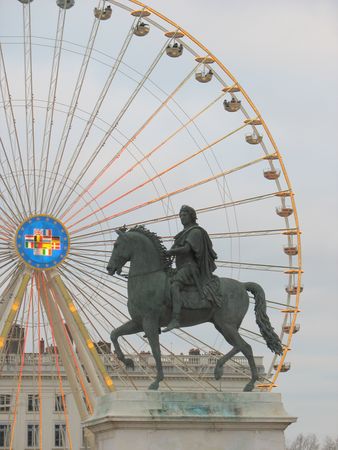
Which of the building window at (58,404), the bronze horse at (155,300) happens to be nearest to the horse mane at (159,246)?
the bronze horse at (155,300)

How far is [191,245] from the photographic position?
2833cm

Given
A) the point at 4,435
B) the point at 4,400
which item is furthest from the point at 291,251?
the point at 4,435

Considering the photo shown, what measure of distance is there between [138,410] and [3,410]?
64.2m

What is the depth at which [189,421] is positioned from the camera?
2675 cm

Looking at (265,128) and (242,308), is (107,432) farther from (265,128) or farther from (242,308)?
(265,128)

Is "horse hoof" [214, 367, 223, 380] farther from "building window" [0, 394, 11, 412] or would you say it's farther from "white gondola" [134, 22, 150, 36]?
"building window" [0, 394, 11, 412]

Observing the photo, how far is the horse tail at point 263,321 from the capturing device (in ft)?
96.2

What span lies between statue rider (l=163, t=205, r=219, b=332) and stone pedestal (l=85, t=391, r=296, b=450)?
5.71 ft

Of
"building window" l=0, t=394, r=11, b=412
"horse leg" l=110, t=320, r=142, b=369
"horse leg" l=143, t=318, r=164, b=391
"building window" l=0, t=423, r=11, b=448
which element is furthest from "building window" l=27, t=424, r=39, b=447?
"horse leg" l=143, t=318, r=164, b=391

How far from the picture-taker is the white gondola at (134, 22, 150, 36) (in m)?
45.8

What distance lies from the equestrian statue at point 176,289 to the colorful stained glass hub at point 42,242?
1585 cm

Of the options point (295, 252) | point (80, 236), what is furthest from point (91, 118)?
point (295, 252)

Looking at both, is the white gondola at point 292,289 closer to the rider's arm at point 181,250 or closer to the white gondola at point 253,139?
the white gondola at point 253,139

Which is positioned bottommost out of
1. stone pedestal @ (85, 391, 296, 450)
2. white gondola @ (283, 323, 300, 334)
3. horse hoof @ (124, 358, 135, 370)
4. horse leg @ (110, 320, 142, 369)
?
stone pedestal @ (85, 391, 296, 450)
